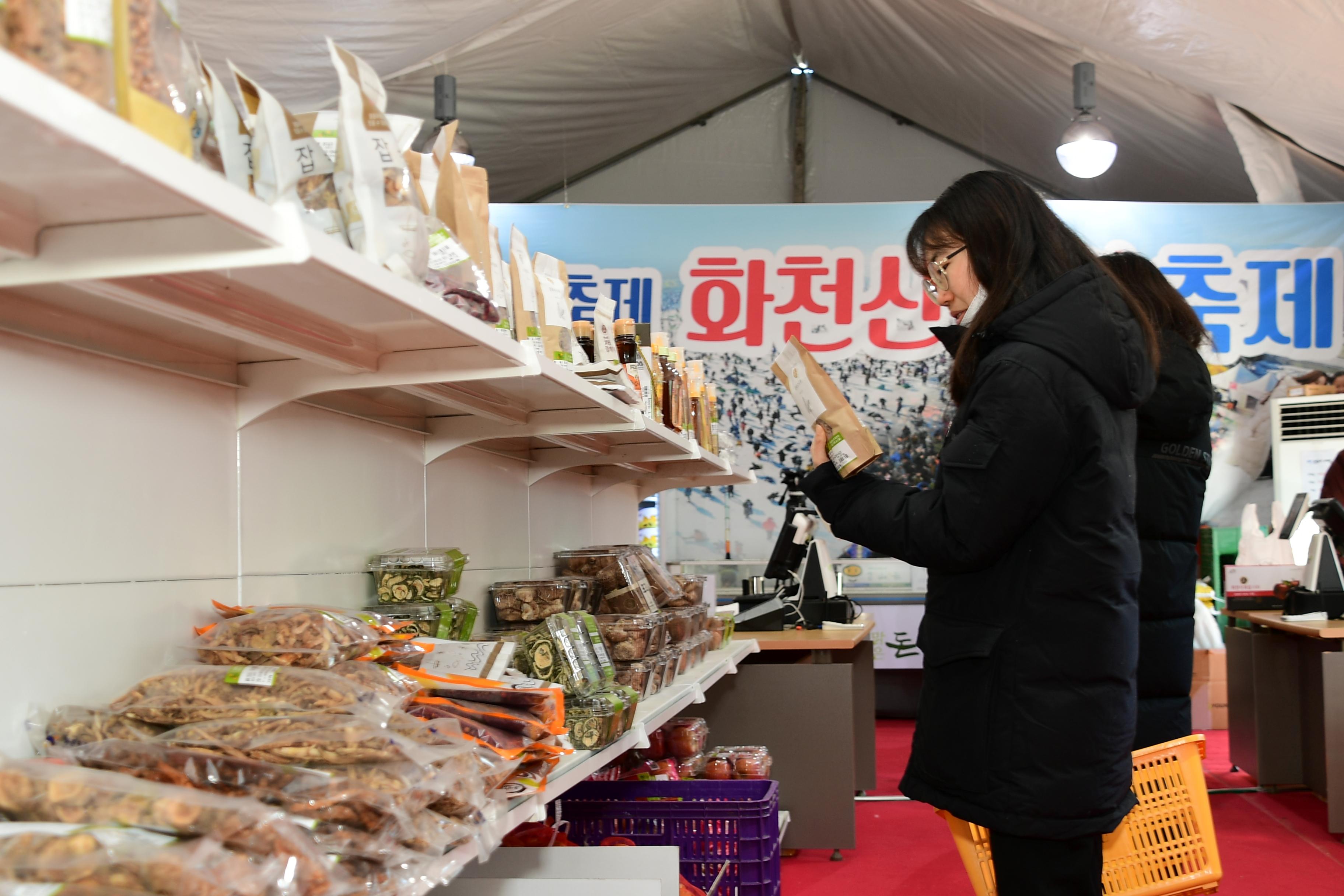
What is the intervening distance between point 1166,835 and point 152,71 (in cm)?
221

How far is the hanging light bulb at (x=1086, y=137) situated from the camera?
580 cm

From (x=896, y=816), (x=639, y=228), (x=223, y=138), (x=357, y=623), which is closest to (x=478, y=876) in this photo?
(x=357, y=623)

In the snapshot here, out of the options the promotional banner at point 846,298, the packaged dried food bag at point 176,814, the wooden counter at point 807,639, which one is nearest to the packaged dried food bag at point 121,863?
the packaged dried food bag at point 176,814

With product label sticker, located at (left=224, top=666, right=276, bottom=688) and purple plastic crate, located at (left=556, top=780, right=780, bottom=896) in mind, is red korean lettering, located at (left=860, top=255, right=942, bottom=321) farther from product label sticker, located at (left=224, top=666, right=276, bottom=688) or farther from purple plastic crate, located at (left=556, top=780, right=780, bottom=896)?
product label sticker, located at (left=224, top=666, right=276, bottom=688)

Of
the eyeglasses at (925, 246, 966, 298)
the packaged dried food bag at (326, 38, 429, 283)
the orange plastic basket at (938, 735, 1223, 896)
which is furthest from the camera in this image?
the orange plastic basket at (938, 735, 1223, 896)

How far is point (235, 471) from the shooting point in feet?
5.15

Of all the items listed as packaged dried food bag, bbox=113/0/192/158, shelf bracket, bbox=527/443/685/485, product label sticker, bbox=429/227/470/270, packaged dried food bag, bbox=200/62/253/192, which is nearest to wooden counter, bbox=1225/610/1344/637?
shelf bracket, bbox=527/443/685/485

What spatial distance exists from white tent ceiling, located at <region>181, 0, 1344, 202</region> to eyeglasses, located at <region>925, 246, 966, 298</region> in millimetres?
3033

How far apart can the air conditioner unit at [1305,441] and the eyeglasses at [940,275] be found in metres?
5.49

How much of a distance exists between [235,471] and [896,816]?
11.7 ft

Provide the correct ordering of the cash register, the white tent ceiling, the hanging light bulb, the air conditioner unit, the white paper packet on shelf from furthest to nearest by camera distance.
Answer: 1. the air conditioner unit
2. the hanging light bulb
3. the white tent ceiling
4. the cash register
5. the white paper packet on shelf

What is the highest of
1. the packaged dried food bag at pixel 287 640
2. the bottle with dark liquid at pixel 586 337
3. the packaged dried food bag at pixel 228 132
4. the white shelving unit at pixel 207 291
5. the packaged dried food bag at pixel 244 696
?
the packaged dried food bag at pixel 228 132

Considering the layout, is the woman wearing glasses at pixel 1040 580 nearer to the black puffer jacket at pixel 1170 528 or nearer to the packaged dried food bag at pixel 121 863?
the black puffer jacket at pixel 1170 528

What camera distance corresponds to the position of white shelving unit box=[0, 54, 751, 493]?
2.58 ft
